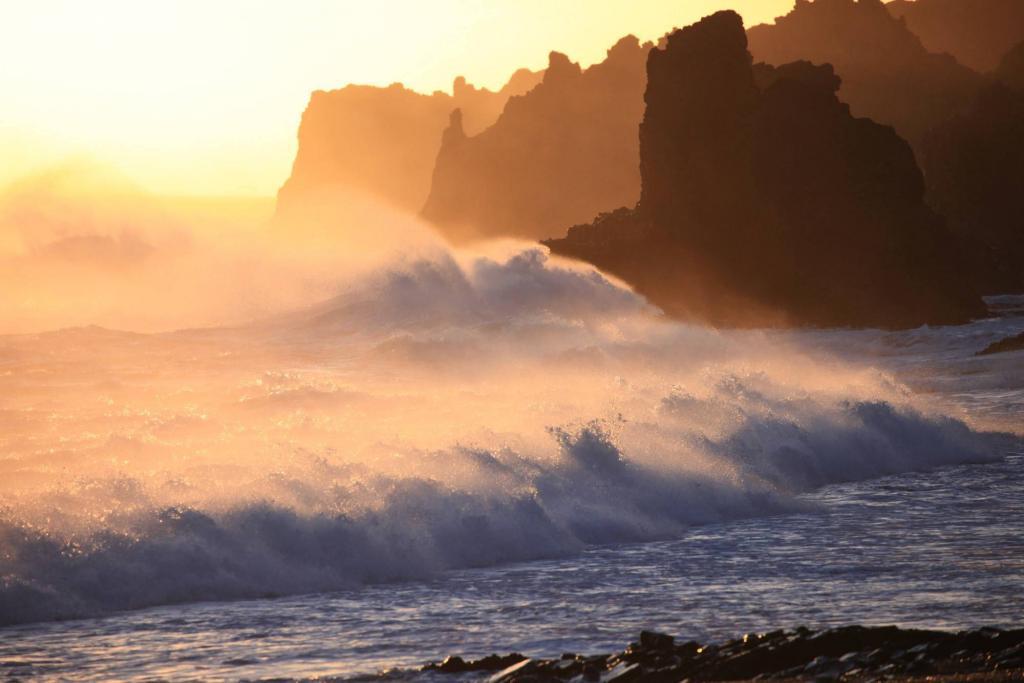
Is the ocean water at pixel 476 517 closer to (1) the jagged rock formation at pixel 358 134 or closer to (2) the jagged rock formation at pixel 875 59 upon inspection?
(2) the jagged rock formation at pixel 875 59

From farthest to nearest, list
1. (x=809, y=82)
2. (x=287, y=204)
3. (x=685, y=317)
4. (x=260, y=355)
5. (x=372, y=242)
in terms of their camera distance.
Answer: (x=287, y=204)
(x=372, y=242)
(x=809, y=82)
(x=685, y=317)
(x=260, y=355)

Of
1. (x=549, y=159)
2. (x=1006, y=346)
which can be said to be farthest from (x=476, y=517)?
(x=549, y=159)

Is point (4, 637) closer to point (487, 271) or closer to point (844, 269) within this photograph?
point (487, 271)

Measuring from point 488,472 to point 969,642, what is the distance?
26.3 ft

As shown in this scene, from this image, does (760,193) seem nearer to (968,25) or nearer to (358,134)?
(968,25)

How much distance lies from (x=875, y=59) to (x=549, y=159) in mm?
39824

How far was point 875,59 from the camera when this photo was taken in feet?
498

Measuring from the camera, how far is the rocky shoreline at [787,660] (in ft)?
30.0

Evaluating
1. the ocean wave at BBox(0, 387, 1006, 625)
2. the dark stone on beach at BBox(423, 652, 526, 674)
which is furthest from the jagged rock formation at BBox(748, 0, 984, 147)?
the dark stone on beach at BBox(423, 652, 526, 674)

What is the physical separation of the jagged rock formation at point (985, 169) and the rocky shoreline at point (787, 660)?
10684 centimetres

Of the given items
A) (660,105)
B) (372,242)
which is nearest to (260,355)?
(660,105)

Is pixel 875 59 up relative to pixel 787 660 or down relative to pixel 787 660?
up

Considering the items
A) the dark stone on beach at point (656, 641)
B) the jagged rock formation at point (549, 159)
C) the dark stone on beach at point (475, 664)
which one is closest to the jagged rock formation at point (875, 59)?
the jagged rock formation at point (549, 159)

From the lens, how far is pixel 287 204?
596 feet
